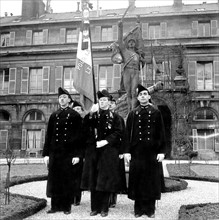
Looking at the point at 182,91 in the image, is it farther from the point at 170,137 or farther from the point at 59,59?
the point at 59,59

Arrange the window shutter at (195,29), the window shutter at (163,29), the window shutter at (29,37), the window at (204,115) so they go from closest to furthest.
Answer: the window at (204,115)
the window shutter at (195,29)
the window shutter at (163,29)
the window shutter at (29,37)

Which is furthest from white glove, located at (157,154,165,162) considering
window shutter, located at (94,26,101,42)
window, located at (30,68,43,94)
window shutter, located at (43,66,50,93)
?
window shutter, located at (94,26,101,42)

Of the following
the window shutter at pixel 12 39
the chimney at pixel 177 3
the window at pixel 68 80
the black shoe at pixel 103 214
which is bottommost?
the black shoe at pixel 103 214

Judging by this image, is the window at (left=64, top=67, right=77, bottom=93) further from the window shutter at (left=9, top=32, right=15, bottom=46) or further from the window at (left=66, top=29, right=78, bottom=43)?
the window shutter at (left=9, top=32, right=15, bottom=46)

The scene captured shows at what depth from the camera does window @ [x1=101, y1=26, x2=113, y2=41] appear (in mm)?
29641

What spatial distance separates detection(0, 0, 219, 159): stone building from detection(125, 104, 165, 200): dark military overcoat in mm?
18660

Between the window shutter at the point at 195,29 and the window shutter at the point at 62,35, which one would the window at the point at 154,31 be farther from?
the window shutter at the point at 62,35

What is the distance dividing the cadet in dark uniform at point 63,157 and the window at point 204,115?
21469mm

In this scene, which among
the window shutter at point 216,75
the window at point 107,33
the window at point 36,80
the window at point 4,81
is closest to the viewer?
the window shutter at point 216,75

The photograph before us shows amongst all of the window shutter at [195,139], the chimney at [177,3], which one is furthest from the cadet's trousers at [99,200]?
the chimney at [177,3]

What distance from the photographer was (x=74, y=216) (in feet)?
18.3

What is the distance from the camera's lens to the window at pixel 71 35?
30.1 metres

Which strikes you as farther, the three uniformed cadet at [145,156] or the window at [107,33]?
the window at [107,33]

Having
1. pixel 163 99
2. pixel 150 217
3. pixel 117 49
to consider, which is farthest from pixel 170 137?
pixel 150 217
